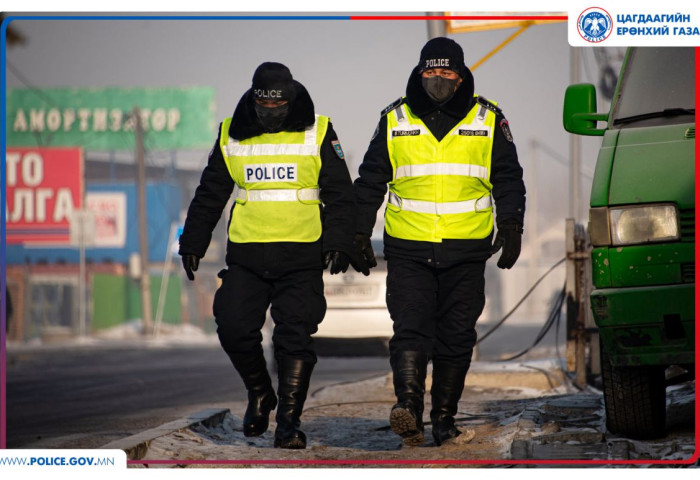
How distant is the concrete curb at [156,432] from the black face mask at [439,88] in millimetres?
2168

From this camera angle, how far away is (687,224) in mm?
5250

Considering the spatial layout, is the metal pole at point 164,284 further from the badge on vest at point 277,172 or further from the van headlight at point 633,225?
the van headlight at point 633,225

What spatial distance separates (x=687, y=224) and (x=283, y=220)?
75.9 inches

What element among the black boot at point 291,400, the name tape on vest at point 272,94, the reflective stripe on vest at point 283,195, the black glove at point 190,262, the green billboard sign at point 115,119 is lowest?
the black boot at point 291,400

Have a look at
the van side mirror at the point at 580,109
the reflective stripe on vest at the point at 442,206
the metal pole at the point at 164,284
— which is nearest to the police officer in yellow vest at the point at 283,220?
the reflective stripe on vest at the point at 442,206

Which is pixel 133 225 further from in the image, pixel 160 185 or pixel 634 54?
pixel 634 54

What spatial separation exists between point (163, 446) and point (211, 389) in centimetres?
692

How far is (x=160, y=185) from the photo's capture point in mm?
56875

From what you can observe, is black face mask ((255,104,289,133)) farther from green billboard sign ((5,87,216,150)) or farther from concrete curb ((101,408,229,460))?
green billboard sign ((5,87,216,150))

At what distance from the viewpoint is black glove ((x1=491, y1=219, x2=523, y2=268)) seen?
6.05 m

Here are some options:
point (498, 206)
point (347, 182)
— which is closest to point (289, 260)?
point (347, 182)

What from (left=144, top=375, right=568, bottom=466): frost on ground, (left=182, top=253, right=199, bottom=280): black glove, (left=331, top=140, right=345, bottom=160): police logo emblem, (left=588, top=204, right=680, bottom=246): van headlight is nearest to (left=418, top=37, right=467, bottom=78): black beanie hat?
(left=331, top=140, right=345, bottom=160): police logo emblem

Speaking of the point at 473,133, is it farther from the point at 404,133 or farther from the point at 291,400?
the point at 291,400

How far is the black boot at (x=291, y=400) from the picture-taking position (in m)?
6.01
